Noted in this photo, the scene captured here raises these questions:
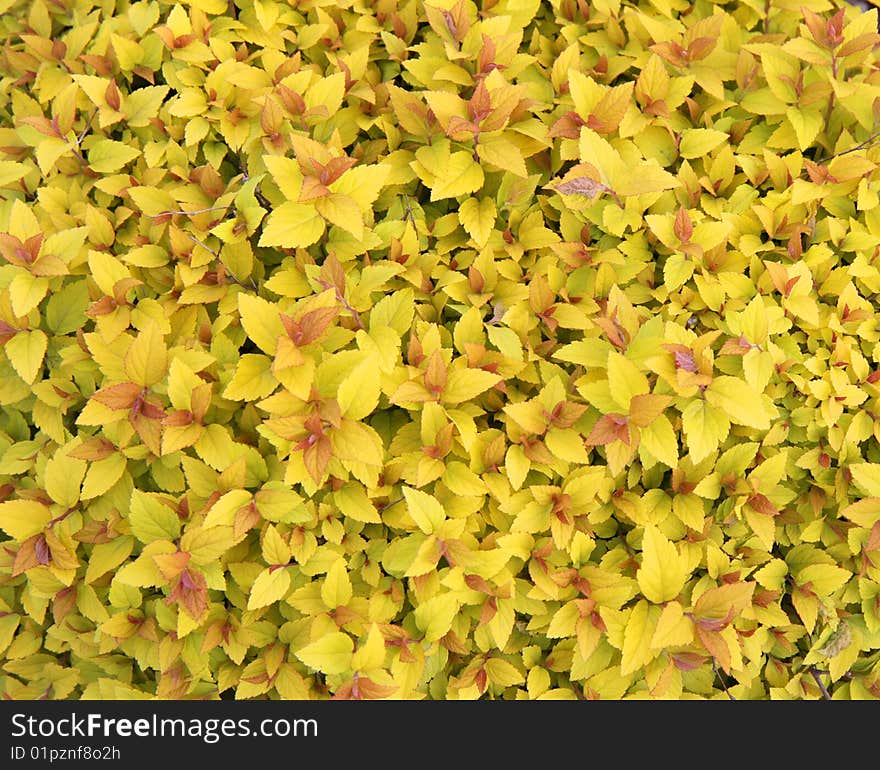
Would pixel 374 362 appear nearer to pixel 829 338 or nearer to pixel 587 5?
pixel 829 338

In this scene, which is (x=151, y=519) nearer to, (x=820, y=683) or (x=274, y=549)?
(x=274, y=549)

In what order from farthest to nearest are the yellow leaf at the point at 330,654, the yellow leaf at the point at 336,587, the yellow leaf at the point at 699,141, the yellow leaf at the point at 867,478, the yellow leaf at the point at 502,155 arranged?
1. the yellow leaf at the point at 699,141
2. the yellow leaf at the point at 502,155
3. the yellow leaf at the point at 867,478
4. the yellow leaf at the point at 336,587
5. the yellow leaf at the point at 330,654

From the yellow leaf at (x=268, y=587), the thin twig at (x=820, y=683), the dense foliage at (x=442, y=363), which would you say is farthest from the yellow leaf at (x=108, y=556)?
the thin twig at (x=820, y=683)

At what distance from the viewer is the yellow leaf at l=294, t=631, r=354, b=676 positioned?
181cm

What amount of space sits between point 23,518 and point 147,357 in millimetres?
552

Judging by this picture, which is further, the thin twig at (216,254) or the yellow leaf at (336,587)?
the thin twig at (216,254)

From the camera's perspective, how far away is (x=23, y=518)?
6.67ft

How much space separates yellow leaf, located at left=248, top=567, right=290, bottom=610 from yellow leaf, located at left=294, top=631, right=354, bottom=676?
0.16 metres

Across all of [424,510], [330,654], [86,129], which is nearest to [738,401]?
[424,510]

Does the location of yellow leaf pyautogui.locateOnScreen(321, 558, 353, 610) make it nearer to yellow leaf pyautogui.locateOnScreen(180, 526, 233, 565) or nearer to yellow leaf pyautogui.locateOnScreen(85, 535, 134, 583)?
yellow leaf pyautogui.locateOnScreen(180, 526, 233, 565)

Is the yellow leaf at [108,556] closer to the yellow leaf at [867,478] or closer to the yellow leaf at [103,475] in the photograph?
the yellow leaf at [103,475]

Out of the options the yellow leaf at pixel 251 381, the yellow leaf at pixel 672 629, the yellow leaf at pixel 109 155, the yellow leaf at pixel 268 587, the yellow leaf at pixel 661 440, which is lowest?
the yellow leaf at pixel 268 587

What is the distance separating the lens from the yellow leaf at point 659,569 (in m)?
1.90

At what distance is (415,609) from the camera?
76.9 inches
